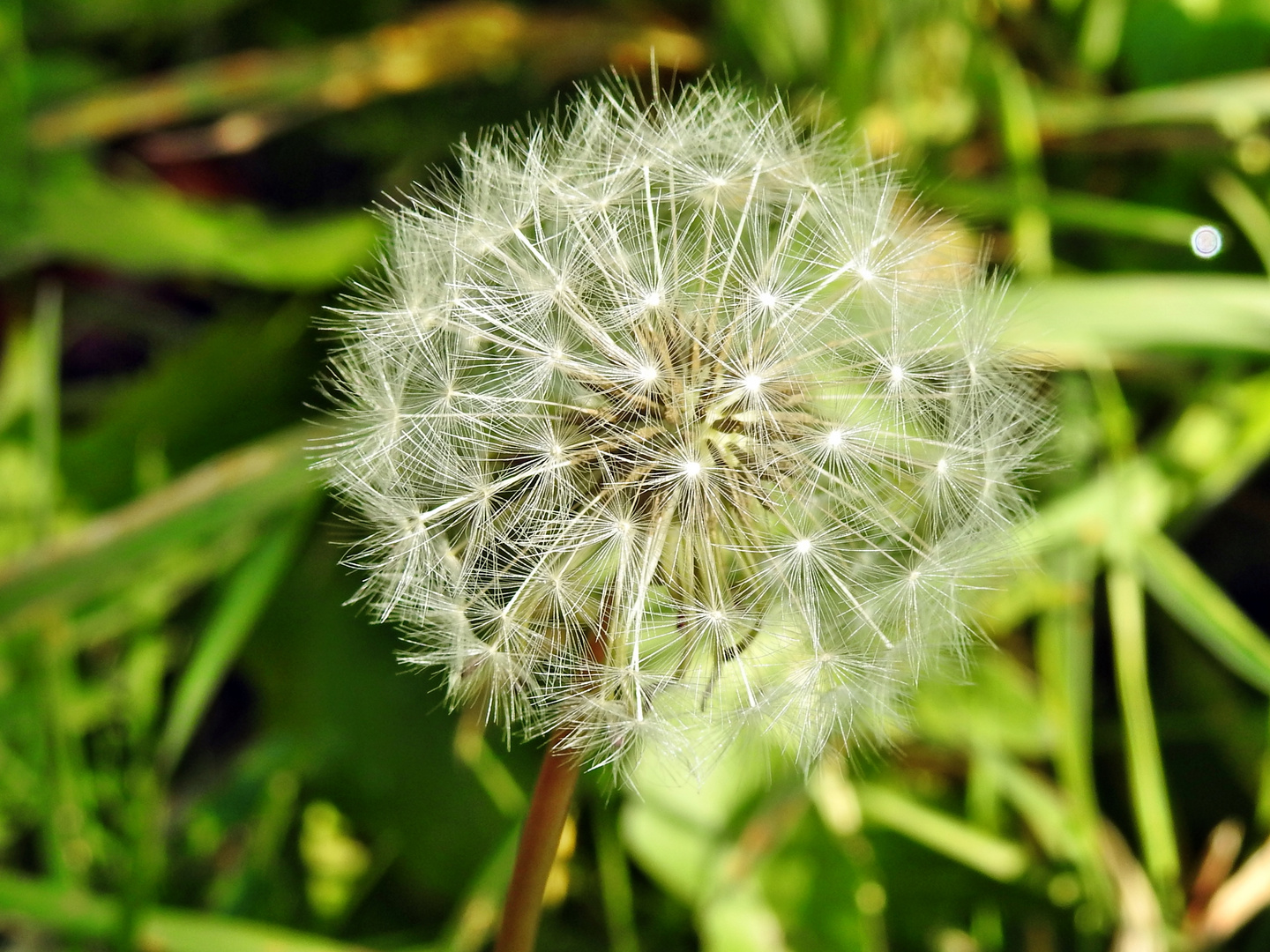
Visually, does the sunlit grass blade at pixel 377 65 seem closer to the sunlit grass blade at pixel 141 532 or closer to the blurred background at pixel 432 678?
the blurred background at pixel 432 678

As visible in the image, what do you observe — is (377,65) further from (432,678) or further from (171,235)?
(432,678)

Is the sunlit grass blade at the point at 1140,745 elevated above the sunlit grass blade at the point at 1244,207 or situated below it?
below

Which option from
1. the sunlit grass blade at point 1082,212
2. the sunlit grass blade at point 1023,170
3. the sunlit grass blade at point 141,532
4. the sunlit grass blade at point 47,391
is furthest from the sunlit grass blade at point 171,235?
the sunlit grass blade at point 1023,170

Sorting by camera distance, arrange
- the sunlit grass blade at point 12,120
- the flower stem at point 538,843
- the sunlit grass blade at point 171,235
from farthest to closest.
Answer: the sunlit grass blade at point 12,120, the sunlit grass blade at point 171,235, the flower stem at point 538,843

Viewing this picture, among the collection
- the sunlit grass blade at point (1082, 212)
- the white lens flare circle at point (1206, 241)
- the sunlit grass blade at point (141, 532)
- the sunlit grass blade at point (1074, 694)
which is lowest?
the sunlit grass blade at point (1074, 694)

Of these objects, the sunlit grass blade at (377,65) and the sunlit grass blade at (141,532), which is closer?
the sunlit grass blade at (141,532)

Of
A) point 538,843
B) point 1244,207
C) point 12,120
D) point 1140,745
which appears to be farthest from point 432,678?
point 1244,207

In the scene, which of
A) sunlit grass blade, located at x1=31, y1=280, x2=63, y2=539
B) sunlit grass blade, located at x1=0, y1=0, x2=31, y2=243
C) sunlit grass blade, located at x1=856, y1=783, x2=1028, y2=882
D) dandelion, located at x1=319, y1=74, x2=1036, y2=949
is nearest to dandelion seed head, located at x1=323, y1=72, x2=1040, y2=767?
dandelion, located at x1=319, y1=74, x2=1036, y2=949
